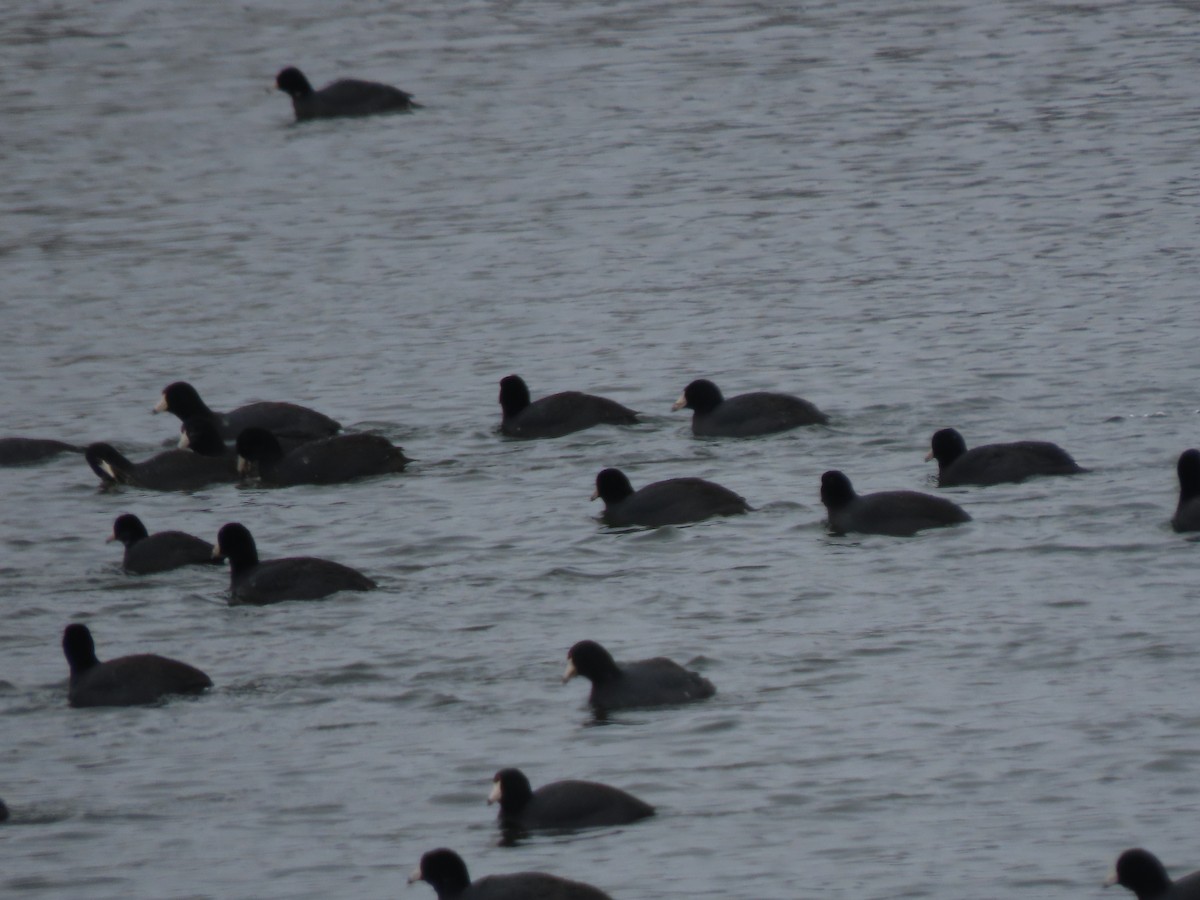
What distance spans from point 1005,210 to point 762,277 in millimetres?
3644

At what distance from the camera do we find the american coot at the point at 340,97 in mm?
38062

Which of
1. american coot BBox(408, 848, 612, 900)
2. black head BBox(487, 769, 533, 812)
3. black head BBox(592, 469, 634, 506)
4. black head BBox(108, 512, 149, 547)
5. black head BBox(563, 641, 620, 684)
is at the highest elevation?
black head BBox(592, 469, 634, 506)

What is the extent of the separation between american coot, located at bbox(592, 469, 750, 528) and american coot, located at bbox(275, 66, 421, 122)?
20.1 metres

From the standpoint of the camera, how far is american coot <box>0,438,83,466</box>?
21609 mm

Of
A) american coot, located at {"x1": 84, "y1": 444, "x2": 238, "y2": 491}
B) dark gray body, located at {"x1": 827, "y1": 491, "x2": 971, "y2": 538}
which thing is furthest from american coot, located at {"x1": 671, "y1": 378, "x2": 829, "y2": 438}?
american coot, located at {"x1": 84, "y1": 444, "x2": 238, "y2": 491}

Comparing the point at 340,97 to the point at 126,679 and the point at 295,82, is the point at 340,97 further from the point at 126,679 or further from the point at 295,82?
the point at 126,679

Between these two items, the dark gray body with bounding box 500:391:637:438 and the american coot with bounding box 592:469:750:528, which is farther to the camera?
the dark gray body with bounding box 500:391:637:438

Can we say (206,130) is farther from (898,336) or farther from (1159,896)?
(1159,896)

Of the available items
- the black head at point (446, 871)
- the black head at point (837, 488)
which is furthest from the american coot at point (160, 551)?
the black head at point (446, 871)

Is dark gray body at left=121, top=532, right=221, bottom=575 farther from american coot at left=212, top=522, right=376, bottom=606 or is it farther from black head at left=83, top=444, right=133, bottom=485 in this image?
black head at left=83, top=444, right=133, bottom=485

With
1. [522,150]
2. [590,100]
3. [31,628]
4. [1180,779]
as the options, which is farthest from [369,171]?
[1180,779]

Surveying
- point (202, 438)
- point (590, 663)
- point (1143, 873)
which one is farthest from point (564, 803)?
point (202, 438)

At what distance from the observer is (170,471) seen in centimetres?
2116

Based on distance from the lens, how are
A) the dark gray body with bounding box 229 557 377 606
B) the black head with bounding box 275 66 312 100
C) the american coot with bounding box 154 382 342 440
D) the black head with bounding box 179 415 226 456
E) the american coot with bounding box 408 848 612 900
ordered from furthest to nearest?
the black head with bounding box 275 66 312 100, the american coot with bounding box 154 382 342 440, the black head with bounding box 179 415 226 456, the dark gray body with bounding box 229 557 377 606, the american coot with bounding box 408 848 612 900
